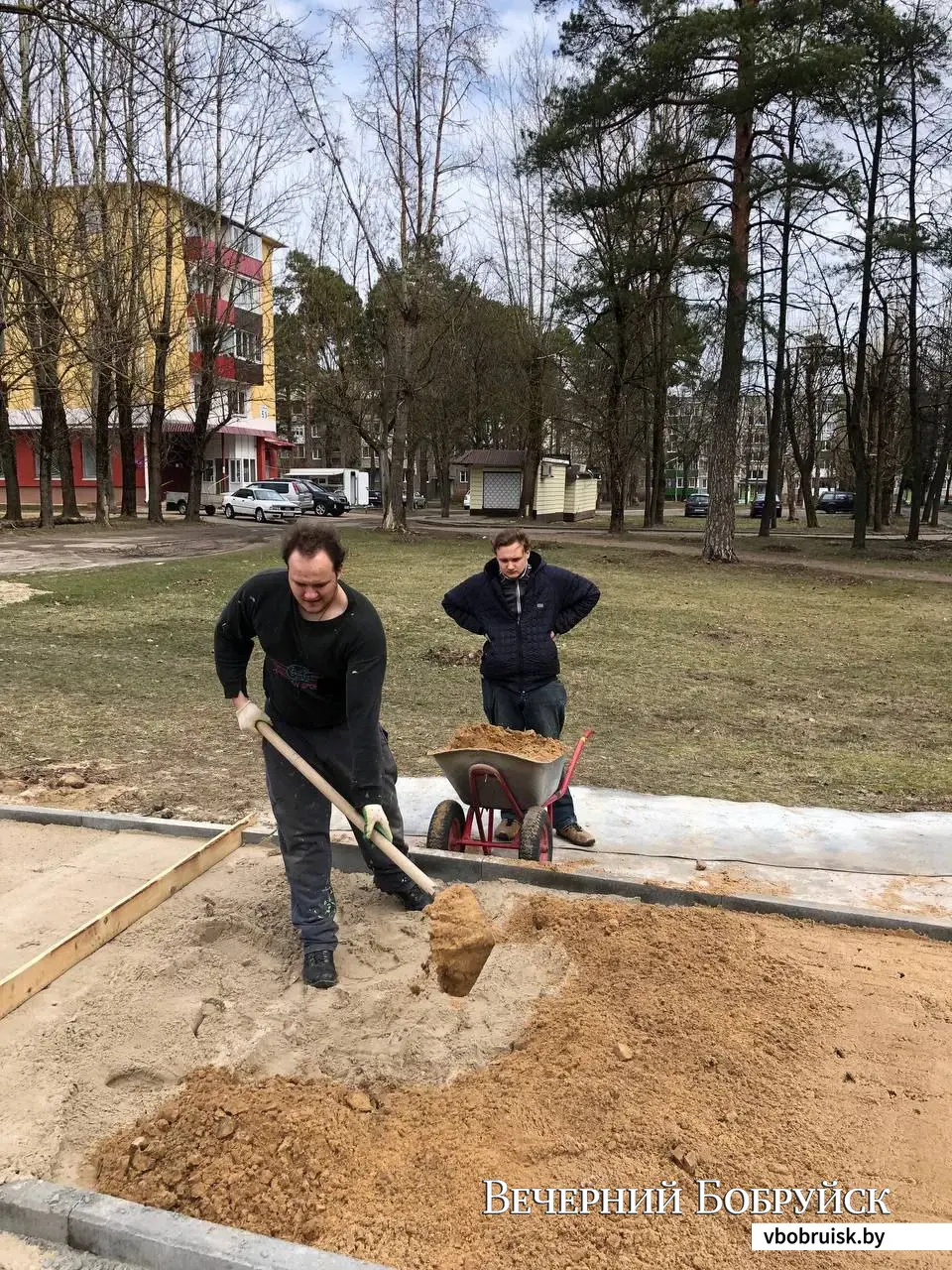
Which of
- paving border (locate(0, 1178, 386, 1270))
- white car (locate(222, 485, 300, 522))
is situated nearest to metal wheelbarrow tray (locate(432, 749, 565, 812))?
paving border (locate(0, 1178, 386, 1270))

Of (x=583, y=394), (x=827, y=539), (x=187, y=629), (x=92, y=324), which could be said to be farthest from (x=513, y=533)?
(x=583, y=394)

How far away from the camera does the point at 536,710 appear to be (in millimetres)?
4973

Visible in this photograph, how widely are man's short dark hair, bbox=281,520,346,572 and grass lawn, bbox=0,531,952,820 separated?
2615 millimetres

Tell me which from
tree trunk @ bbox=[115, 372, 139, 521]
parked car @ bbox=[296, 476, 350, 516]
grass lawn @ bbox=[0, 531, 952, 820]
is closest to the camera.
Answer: grass lawn @ bbox=[0, 531, 952, 820]

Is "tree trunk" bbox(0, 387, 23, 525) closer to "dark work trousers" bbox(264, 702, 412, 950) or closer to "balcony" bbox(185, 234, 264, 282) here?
"balcony" bbox(185, 234, 264, 282)

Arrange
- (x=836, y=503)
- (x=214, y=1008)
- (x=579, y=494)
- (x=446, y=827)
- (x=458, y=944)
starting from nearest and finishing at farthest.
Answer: (x=458, y=944), (x=214, y=1008), (x=446, y=827), (x=579, y=494), (x=836, y=503)

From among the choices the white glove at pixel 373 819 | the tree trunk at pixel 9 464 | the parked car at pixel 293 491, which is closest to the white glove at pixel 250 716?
the white glove at pixel 373 819

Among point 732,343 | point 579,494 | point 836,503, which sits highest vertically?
point 732,343

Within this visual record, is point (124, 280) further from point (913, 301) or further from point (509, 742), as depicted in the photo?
point (913, 301)

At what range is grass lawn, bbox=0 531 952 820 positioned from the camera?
6.25m

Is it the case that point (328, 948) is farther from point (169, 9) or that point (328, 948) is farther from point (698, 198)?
point (698, 198)

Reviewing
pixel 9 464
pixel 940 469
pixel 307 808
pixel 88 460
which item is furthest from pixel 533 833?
pixel 88 460

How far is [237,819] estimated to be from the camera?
17.7 feet

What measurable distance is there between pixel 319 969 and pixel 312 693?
3.43ft
